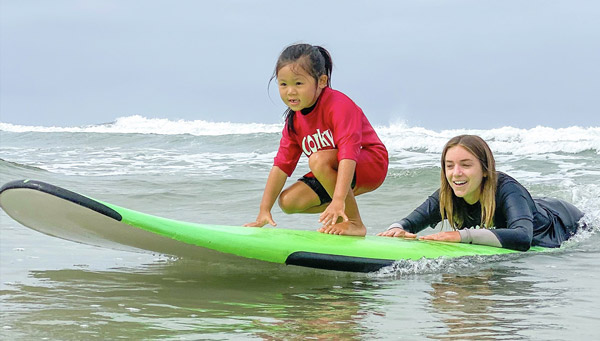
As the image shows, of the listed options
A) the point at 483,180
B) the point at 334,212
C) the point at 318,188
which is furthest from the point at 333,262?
the point at 483,180

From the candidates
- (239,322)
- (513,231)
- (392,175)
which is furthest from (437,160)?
(239,322)

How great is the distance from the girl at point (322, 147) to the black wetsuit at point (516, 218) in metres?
0.48

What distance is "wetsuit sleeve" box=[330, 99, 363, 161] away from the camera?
12.8 ft

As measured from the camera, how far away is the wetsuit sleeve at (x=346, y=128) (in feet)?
12.8

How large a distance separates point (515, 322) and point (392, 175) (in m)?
7.32

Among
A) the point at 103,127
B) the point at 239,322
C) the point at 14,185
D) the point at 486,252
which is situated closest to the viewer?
the point at 239,322

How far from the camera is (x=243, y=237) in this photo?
11.9 feet

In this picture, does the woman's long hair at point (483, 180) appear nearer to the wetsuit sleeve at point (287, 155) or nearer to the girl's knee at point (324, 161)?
the girl's knee at point (324, 161)

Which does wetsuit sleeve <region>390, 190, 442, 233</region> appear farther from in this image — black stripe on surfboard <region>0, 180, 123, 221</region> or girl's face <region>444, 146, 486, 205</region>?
black stripe on surfboard <region>0, 180, 123, 221</region>

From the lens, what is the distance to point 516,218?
13.9ft

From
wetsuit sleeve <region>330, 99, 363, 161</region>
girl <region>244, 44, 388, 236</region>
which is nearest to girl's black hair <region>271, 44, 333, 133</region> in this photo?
girl <region>244, 44, 388, 236</region>

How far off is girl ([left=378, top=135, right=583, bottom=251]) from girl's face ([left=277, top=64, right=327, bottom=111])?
2.83 ft

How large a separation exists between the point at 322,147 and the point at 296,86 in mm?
385

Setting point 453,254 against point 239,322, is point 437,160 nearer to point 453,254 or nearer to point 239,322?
point 453,254
